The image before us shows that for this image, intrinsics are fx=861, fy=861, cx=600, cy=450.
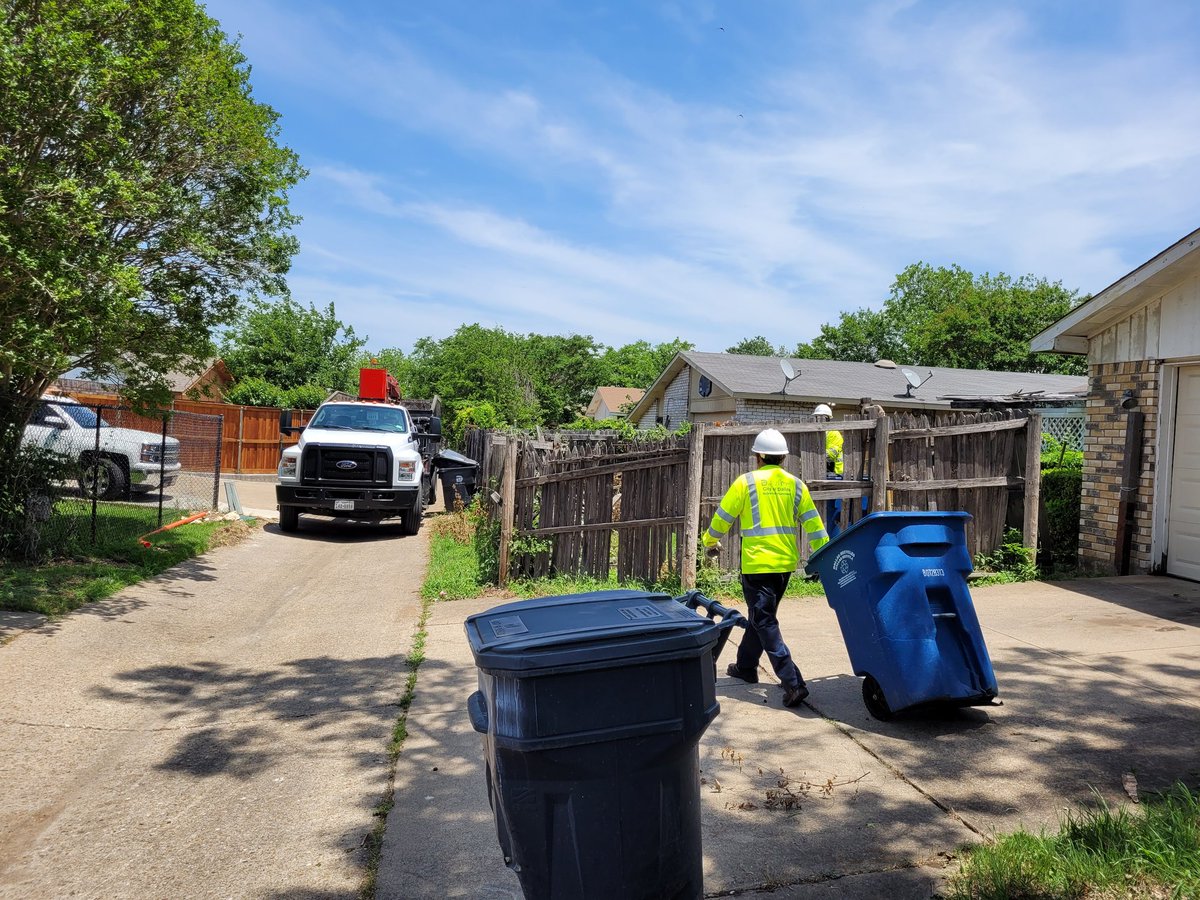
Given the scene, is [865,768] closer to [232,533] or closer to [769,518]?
[769,518]

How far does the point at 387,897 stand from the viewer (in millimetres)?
3109

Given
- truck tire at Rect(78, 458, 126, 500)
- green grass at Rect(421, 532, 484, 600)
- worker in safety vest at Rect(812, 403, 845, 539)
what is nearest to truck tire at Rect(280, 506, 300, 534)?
truck tire at Rect(78, 458, 126, 500)

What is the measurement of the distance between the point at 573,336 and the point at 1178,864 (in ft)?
191

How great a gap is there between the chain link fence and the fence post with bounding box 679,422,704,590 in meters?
5.78

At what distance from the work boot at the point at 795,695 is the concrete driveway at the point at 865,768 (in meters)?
0.08

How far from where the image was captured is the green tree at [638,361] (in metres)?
81.2

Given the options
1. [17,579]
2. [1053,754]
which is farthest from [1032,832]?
[17,579]

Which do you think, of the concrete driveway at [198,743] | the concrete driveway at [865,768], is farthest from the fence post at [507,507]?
the concrete driveway at [865,768]

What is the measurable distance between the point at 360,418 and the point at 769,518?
1021 centimetres

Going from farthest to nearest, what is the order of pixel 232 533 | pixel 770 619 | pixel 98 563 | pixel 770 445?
1. pixel 232 533
2. pixel 98 563
3. pixel 770 445
4. pixel 770 619

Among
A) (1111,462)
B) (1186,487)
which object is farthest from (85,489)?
(1186,487)

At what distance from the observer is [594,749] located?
237cm

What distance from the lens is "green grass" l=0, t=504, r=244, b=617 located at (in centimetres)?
723

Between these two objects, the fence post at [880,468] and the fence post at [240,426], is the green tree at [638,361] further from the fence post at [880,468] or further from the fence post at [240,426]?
the fence post at [880,468]
